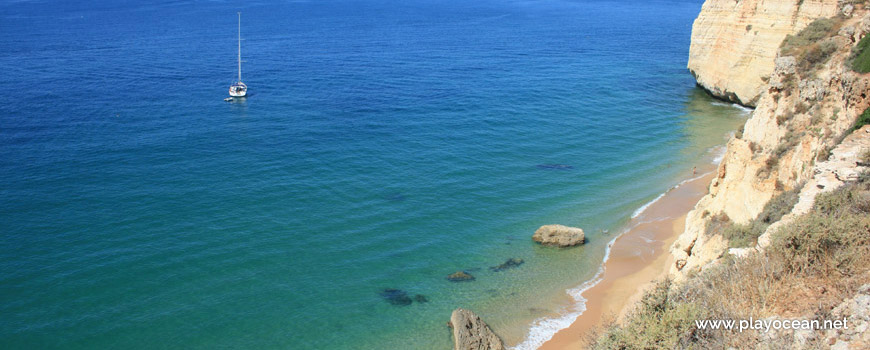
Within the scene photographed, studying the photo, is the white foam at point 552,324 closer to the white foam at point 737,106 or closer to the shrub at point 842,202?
the shrub at point 842,202

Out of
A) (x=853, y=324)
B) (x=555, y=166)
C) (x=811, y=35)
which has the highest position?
(x=811, y=35)

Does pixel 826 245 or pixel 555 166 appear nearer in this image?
pixel 826 245

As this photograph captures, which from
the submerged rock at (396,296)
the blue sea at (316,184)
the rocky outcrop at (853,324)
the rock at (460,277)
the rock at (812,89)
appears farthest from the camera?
the rock at (460,277)

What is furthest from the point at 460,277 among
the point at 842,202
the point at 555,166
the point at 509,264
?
the point at 555,166

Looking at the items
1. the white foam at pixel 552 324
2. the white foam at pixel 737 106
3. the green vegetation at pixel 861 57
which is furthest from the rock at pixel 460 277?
the white foam at pixel 737 106

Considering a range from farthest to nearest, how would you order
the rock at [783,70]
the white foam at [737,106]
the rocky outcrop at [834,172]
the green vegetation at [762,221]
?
1. the white foam at [737,106]
2. the rock at [783,70]
3. the green vegetation at [762,221]
4. the rocky outcrop at [834,172]

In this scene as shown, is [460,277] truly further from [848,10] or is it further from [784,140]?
[848,10]
